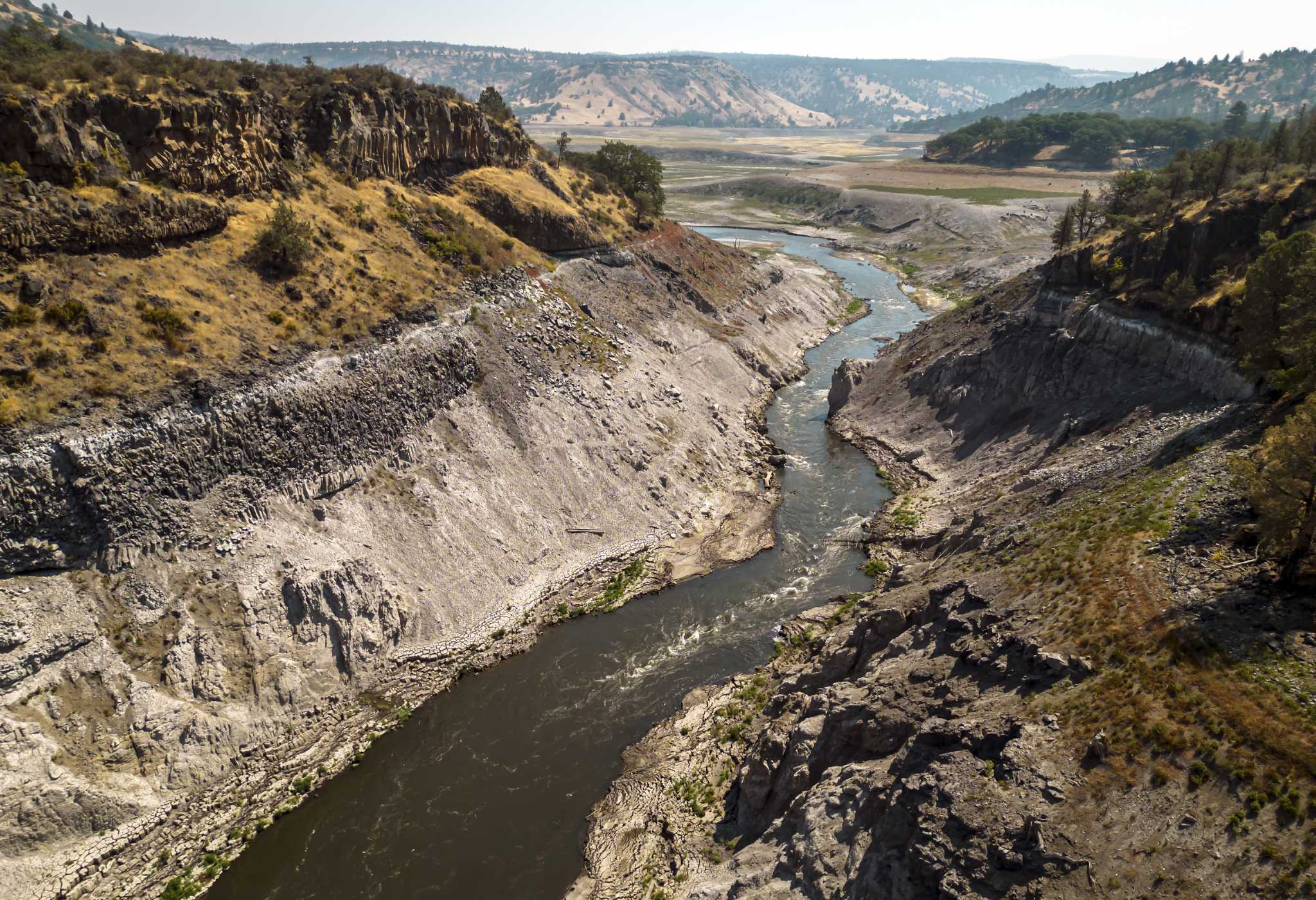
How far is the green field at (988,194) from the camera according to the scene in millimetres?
176500

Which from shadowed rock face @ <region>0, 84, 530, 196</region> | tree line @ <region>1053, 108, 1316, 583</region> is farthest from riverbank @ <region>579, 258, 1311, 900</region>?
shadowed rock face @ <region>0, 84, 530, 196</region>

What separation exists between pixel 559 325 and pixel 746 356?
82.3ft

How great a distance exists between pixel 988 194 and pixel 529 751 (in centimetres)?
19456

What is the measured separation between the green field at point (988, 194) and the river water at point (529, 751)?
154m

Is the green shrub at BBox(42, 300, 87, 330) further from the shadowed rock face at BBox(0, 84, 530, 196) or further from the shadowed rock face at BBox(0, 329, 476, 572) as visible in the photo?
the shadowed rock face at BBox(0, 84, 530, 196)

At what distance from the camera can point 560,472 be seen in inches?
2093

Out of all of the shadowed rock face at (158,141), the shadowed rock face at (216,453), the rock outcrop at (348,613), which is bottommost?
the rock outcrop at (348,613)

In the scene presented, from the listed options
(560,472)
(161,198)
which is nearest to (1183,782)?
(560,472)

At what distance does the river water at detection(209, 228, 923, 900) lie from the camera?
1160 inches

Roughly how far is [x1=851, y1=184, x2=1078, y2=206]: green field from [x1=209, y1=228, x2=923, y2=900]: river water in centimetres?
15411

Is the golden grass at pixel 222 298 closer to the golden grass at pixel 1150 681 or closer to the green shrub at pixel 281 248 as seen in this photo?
the green shrub at pixel 281 248

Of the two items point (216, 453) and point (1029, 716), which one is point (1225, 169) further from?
point (216, 453)

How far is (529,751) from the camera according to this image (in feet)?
115

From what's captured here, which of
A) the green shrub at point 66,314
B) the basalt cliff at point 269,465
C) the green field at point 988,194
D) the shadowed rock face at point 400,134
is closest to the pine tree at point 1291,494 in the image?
the basalt cliff at point 269,465
